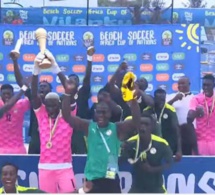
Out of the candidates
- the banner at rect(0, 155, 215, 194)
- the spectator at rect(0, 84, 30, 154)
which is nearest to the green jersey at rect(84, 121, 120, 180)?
the banner at rect(0, 155, 215, 194)

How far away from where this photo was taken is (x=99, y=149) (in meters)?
7.76

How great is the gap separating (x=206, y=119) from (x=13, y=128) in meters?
2.62

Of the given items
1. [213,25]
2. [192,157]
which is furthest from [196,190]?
[213,25]

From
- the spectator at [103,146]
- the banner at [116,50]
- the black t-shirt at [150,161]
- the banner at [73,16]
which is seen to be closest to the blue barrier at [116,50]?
the banner at [116,50]

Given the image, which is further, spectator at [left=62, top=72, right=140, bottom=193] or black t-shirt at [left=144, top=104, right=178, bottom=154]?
black t-shirt at [left=144, top=104, right=178, bottom=154]

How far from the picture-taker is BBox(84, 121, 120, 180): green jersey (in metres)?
7.73

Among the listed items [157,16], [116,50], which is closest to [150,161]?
[116,50]

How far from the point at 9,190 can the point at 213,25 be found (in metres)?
15.3

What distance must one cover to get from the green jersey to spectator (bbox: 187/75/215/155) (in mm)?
2096

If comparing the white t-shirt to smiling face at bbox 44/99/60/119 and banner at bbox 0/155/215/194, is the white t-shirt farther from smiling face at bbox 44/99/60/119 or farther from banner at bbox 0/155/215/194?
smiling face at bbox 44/99/60/119

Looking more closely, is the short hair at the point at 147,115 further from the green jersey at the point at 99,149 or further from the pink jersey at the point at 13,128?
the pink jersey at the point at 13,128

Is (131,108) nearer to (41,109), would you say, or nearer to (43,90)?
(41,109)

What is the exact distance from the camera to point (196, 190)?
883 centimetres

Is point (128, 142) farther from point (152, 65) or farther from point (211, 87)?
point (152, 65)
